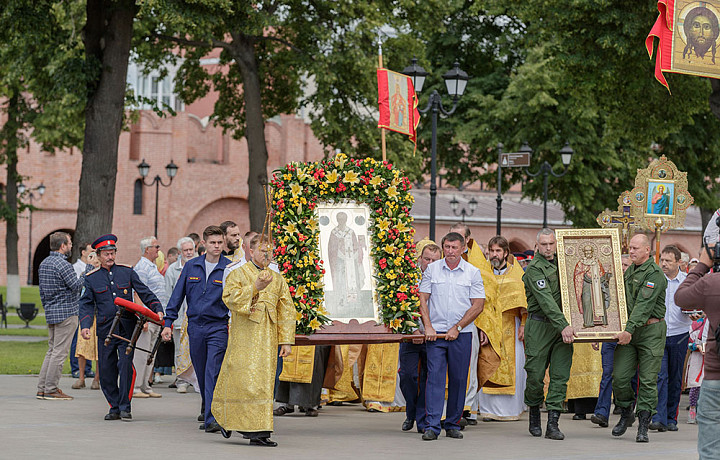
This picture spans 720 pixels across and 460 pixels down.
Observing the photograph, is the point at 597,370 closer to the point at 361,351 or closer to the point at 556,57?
the point at 361,351

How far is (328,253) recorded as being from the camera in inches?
438

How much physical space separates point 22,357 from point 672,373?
479 inches

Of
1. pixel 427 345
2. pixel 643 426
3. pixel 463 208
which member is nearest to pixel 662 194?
pixel 643 426

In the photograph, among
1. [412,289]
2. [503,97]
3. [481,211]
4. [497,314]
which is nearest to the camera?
[412,289]

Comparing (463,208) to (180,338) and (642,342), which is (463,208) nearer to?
(180,338)

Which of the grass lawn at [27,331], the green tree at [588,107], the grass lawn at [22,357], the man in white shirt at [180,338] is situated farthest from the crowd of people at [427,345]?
the grass lawn at [27,331]

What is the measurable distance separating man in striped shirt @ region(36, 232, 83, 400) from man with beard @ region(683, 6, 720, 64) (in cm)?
803

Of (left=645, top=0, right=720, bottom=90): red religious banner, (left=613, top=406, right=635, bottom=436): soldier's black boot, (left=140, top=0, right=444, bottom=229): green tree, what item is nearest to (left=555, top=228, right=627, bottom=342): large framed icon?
(left=613, top=406, right=635, bottom=436): soldier's black boot

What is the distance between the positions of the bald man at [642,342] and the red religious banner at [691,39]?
2935 mm

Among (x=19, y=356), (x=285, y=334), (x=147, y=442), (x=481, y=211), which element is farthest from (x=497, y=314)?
(x=481, y=211)

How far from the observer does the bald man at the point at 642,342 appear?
1127 centimetres

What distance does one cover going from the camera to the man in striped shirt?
13805 mm

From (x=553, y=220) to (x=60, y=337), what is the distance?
150ft

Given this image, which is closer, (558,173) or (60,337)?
(60,337)
